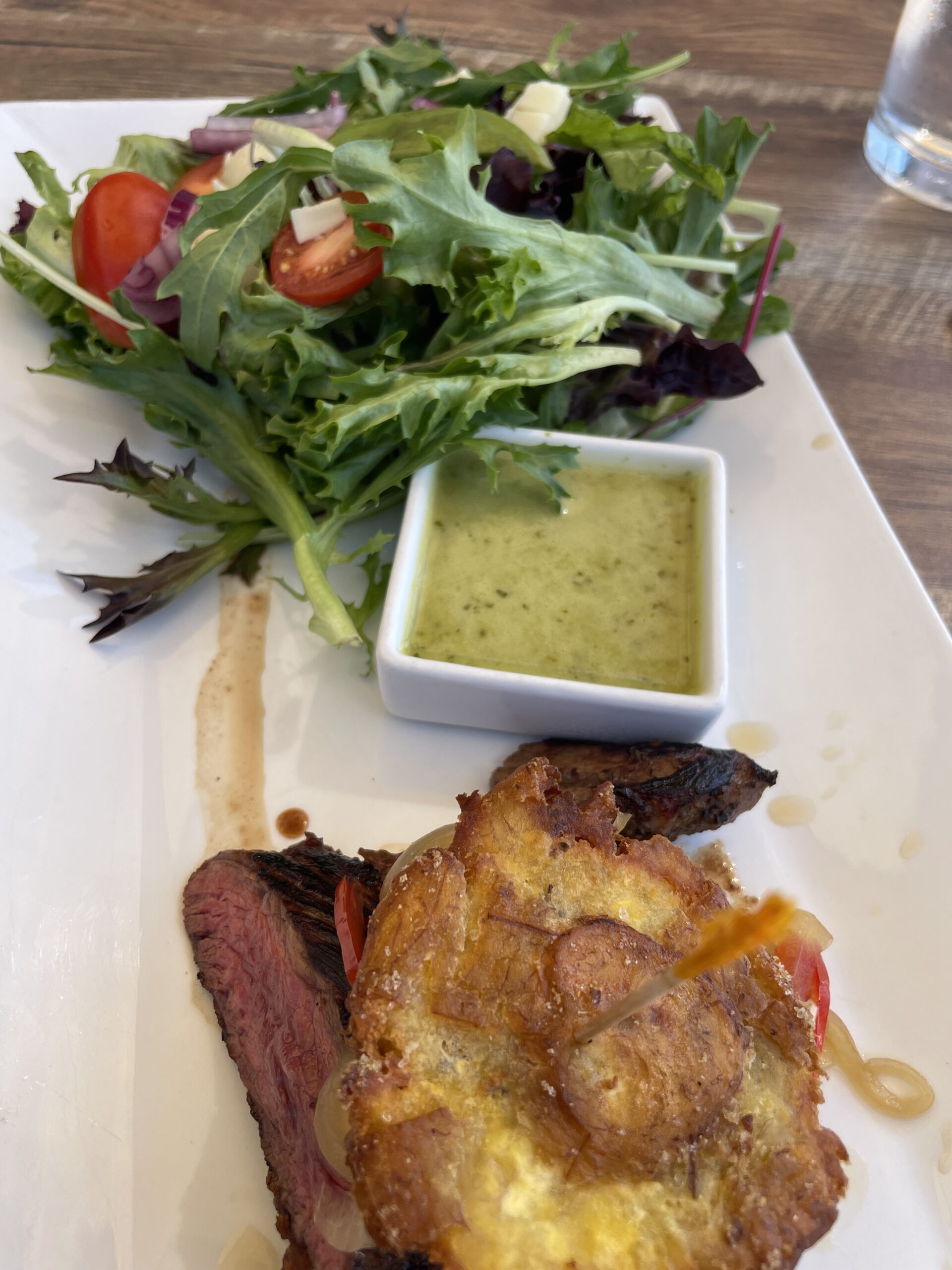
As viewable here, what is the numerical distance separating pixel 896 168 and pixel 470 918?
4.18 metres

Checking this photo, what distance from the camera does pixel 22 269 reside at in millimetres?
2838

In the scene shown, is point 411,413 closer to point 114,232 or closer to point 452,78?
point 114,232

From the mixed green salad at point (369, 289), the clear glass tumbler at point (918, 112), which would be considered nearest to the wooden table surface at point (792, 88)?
the clear glass tumbler at point (918, 112)

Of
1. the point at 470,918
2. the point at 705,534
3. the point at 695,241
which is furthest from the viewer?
the point at 695,241

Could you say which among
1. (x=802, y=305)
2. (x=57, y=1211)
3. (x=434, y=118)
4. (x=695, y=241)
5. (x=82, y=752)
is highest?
(x=434, y=118)

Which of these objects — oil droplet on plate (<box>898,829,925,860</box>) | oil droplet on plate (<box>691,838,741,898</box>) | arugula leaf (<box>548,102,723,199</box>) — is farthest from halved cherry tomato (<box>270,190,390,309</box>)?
oil droplet on plate (<box>898,829,925,860</box>)

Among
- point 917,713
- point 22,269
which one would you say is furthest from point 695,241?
point 22,269

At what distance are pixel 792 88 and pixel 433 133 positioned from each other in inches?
109

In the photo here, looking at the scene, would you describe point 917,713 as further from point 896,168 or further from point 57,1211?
point 896,168

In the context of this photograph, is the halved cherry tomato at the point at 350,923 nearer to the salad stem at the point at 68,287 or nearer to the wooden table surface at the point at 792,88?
the salad stem at the point at 68,287

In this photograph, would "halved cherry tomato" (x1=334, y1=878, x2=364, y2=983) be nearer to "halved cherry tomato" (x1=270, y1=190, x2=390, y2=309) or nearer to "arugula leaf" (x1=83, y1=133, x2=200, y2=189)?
"halved cherry tomato" (x1=270, y1=190, x2=390, y2=309)

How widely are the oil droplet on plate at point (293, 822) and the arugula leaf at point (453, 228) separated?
1478 mm

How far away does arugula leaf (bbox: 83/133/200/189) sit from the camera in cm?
297

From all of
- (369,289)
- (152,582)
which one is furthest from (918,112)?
(152,582)
